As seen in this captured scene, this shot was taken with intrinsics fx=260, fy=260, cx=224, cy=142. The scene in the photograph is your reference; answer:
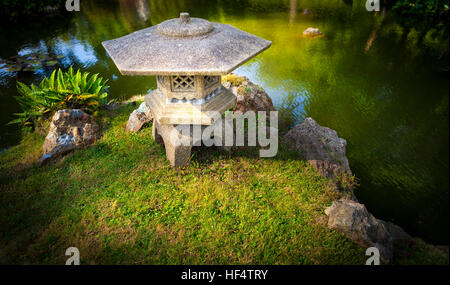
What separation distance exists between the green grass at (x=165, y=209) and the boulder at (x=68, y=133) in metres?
0.28

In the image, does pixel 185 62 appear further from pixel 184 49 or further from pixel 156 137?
pixel 156 137

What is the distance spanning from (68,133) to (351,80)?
32.9ft

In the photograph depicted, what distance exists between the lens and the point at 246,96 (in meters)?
7.70

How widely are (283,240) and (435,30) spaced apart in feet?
58.3

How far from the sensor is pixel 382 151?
23.5 ft

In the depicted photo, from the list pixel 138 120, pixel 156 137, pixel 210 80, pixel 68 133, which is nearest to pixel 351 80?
pixel 210 80

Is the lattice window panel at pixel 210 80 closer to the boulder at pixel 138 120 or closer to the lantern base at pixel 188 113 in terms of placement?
the lantern base at pixel 188 113

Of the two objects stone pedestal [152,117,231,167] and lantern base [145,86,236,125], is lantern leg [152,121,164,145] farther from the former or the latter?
lantern base [145,86,236,125]

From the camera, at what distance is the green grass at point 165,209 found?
4.05 meters

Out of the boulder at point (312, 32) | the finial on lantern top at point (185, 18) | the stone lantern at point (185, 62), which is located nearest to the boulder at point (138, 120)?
the stone lantern at point (185, 62)

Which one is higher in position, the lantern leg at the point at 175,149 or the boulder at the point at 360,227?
the lantern leg at the point at 175,149

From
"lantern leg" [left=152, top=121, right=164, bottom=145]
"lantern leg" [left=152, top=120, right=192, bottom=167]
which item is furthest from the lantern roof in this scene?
"lantern leg" [left=152, top=121, right=164, bottom=145]
